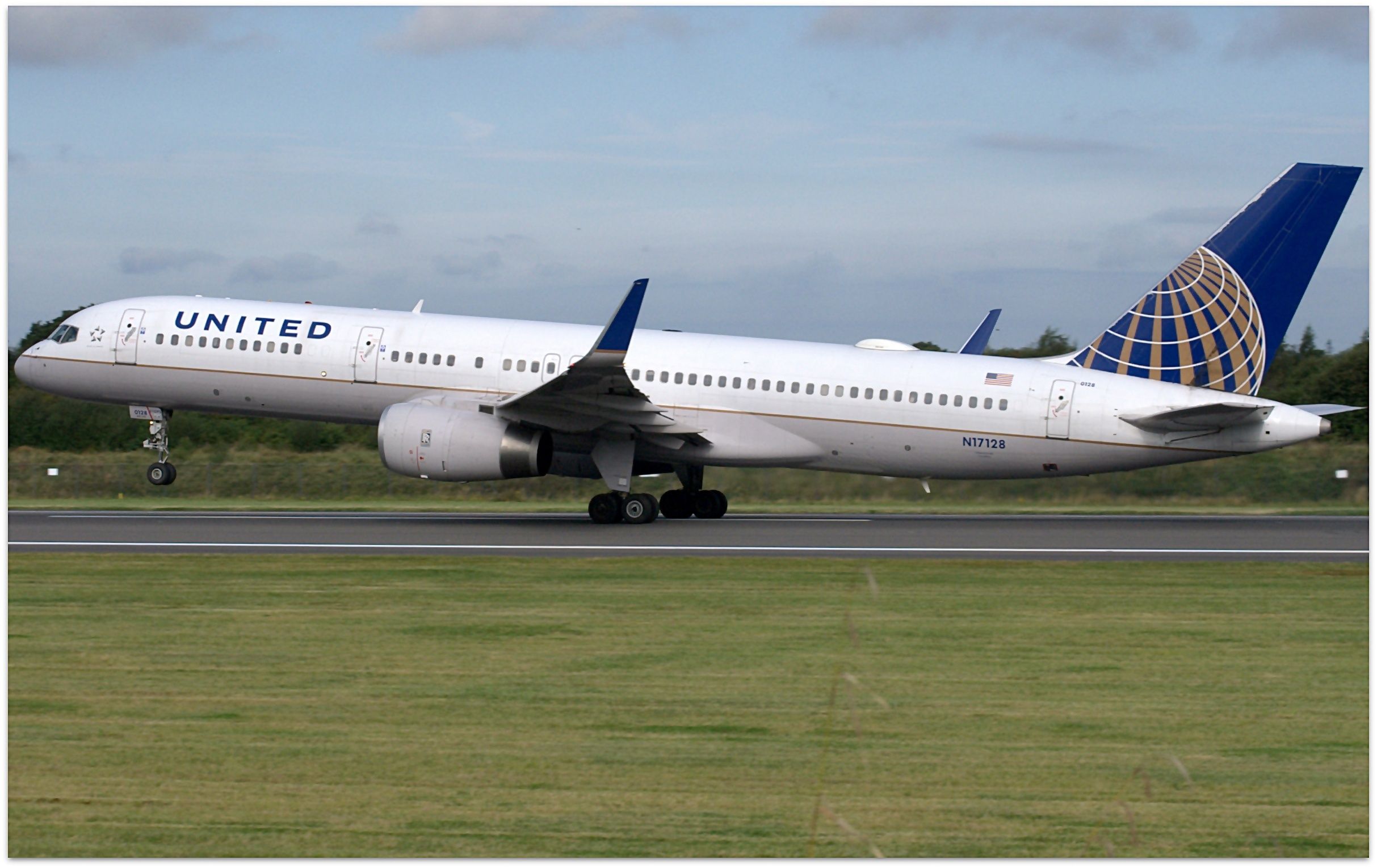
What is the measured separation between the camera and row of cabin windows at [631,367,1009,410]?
28.7 m

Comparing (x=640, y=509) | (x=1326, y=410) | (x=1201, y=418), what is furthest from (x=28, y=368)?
(x=1326, y=410)

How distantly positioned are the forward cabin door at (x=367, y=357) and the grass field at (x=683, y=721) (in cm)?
1197

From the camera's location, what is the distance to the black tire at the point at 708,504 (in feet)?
102

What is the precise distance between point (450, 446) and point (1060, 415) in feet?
36.7

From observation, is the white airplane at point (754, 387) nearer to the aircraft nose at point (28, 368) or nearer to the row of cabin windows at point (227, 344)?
the row of cabin windows at point (227, 344)

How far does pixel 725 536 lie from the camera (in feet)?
87.4

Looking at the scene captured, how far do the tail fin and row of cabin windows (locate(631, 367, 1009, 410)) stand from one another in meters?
2.99

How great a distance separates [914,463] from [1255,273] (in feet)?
23.9

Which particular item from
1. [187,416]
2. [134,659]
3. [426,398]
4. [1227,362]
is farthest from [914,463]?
[187,416]

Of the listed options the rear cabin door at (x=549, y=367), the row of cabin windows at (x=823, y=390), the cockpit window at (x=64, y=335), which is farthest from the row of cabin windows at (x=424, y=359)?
the cockpit window at (x=64, y=335)

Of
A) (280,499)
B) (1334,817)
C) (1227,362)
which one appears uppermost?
(1227,362)

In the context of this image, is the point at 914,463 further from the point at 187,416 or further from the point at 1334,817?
the point at 187,416

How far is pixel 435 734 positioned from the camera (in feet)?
34.4

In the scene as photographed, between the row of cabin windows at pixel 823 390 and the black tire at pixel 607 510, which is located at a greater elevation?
the row of cabin windows at pixel 823 390
